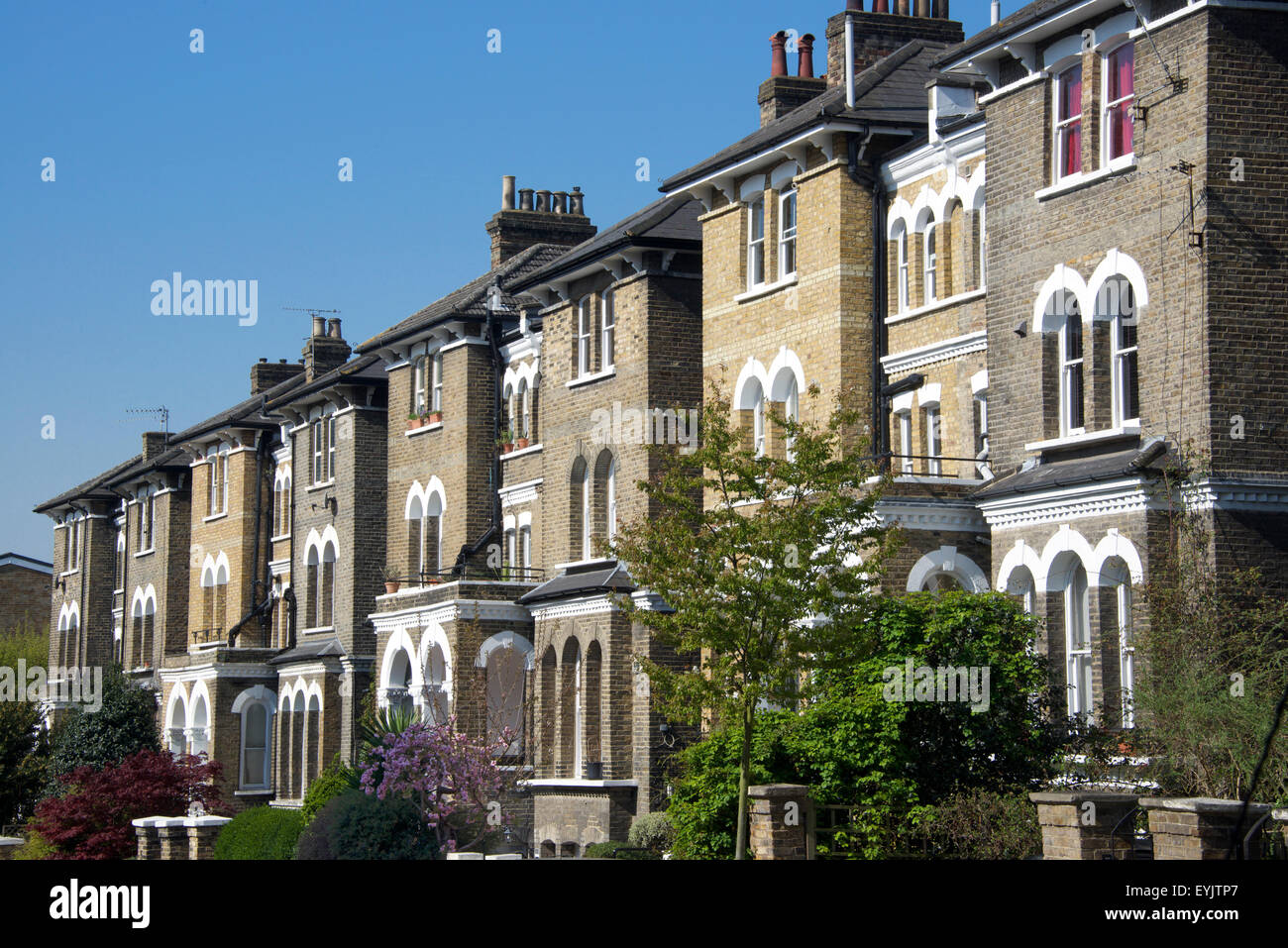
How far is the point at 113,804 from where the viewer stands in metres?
33.4

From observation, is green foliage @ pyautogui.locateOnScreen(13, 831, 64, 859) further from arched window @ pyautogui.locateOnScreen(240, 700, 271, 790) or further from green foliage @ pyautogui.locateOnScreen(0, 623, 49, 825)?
arched window @ pyautogui.locateOnScreen(240, 700, 271, 790)

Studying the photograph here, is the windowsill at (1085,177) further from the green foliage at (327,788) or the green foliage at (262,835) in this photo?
the green foliage at (262,835)

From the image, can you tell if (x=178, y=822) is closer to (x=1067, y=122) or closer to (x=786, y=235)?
(x=786, y=235)

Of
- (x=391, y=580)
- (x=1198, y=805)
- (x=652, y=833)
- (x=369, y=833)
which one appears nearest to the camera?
(x=1198, y=805)

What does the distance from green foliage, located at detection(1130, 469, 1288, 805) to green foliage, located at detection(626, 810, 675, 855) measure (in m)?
11.0

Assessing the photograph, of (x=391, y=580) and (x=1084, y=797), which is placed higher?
(x=391, y=580)

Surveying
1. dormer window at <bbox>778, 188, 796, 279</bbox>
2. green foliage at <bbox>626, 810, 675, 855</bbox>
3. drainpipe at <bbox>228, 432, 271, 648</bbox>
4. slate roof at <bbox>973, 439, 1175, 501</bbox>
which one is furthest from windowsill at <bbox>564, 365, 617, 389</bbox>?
drainpipe at <bbox>228, 432, 271, 648</bbox>

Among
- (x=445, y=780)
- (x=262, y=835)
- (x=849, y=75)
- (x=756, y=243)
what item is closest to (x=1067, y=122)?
(x=849, y=75)

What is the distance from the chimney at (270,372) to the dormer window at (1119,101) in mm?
43113

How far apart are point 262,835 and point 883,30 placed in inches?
800

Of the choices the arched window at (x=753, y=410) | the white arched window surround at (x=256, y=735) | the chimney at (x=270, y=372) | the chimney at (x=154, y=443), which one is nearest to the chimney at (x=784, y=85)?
the arched window at (x=753, y=410)

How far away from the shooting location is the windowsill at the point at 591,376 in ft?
113

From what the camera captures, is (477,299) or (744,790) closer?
(744,790)
